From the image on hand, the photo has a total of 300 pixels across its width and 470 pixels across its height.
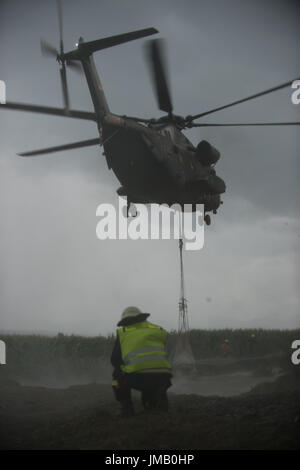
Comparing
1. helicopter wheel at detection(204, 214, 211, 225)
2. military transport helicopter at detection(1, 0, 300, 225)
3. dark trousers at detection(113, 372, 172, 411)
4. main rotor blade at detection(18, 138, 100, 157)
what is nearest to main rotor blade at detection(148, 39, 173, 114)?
military transport helicopter at detection(1, 0, 300, 225)

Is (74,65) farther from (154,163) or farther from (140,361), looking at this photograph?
(140,361)

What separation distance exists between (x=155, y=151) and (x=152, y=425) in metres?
6.92

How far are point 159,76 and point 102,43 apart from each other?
155cm

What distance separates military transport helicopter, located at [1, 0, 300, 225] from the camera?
Result: 11.1m

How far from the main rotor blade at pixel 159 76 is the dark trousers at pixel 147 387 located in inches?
296

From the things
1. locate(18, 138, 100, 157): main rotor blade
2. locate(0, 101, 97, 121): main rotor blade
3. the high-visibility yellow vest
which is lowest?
the high-visibility yellow vest

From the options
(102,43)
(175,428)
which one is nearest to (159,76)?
(102,43)

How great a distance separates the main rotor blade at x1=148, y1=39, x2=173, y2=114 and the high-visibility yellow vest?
7055 mm

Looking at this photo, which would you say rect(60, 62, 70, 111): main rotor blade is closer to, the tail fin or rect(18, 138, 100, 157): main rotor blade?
the tail fin

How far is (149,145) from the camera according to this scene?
11.3 m

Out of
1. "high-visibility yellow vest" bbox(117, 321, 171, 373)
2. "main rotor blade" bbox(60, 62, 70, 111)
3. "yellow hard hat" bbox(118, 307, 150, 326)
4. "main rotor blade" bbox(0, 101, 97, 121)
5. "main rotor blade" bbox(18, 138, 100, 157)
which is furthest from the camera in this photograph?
"main rotor blade" bbox(18, 138, 100, 157)

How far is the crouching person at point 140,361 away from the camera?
6.36 meters
